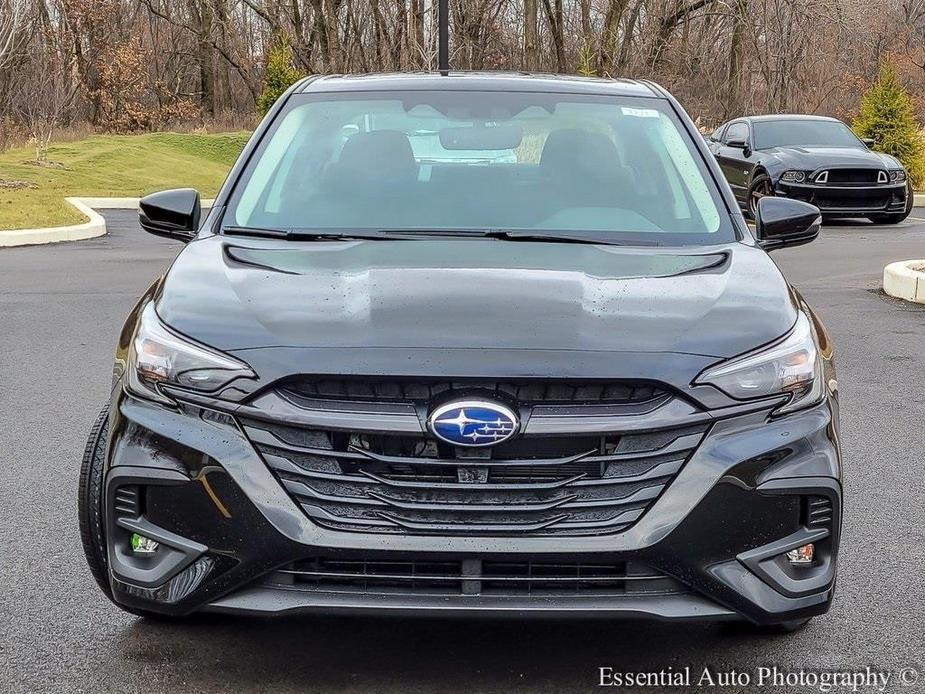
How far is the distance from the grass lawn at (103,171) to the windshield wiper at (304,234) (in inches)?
515

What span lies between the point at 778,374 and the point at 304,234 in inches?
64.1

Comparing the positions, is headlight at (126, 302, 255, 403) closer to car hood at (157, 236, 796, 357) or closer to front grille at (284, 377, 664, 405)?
car hood at (157, 236, 796, 357)

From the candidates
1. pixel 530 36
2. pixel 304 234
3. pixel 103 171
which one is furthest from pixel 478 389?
pixel 530 36

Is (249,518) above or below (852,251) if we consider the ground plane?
above

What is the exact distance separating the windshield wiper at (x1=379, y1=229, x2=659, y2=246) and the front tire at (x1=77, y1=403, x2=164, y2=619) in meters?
1.12

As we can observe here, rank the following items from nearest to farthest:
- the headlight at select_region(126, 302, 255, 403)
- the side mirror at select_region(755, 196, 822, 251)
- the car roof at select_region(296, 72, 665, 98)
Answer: the headlight at select_region(126, 302, 255, 403) < the side mirror at select_region(755, 196, 822, 251) < the car roof at select_region(296, 72, 665, 98)

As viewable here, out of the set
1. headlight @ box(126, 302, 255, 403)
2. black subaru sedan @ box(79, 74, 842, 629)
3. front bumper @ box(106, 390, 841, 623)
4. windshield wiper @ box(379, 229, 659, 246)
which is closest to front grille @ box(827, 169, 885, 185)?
windshield wiper @ box(379, 229, 659, 246)

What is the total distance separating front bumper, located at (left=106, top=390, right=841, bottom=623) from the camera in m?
2.91

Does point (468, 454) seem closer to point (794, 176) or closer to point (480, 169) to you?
point (480, 169)

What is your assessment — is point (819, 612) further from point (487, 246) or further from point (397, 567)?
point (487, 246)

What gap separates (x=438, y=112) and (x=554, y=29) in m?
44.5

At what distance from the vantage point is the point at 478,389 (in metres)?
2.95

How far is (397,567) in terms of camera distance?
9.73 ft

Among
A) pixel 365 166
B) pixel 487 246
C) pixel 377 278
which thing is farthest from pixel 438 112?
pixel 377 278
